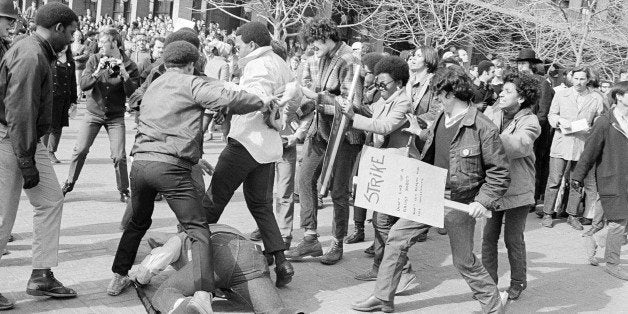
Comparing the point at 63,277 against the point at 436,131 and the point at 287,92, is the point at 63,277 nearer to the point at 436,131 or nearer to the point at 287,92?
the point at 287,92

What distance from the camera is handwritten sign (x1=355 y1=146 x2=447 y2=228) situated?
186 inches

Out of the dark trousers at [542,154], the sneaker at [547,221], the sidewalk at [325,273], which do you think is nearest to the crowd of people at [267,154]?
the sidewalk at [325,273]

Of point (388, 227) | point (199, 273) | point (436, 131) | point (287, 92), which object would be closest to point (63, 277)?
point (199, 273)

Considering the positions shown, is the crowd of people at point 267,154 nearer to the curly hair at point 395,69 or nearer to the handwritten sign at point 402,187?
the curly hair at point 395,69

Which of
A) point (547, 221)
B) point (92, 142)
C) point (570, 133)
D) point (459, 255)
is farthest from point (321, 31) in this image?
point (547, 221)

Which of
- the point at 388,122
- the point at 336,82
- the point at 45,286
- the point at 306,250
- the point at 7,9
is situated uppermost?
the point at 7,9

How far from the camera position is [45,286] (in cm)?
472

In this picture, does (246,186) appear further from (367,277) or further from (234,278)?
(367,277)

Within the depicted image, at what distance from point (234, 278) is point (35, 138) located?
1631 millimetres

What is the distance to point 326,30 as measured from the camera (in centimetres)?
626

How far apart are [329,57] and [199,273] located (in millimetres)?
2692

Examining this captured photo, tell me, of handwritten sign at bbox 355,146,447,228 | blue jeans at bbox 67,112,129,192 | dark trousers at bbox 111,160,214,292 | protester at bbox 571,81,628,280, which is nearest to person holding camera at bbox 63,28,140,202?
blue jeans at bbox 67,112,129,192

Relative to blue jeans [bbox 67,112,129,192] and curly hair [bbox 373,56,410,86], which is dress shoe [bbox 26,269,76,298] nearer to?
blue jeans [bbox 67,112,129,192]

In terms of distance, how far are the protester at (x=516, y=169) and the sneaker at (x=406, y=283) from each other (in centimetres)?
62
